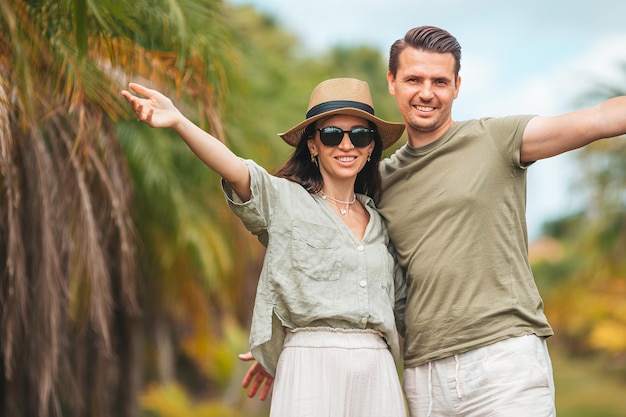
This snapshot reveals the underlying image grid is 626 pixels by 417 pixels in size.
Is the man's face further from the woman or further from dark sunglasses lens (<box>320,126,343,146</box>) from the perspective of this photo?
dark sunglasses lens (<box>320,126,343,146</box>)

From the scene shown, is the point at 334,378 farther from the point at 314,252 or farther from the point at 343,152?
the point at 343,152

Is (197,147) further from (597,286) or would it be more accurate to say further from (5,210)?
(597,286)

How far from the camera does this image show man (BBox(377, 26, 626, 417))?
3.42m

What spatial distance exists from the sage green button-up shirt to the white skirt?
0.07 meters

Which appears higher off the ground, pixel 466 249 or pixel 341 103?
pixel 341 103

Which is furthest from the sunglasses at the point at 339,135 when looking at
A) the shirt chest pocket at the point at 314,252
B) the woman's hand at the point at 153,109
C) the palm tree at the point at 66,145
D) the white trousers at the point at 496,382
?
the palm tree at the point at 66,145

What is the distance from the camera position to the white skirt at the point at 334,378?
336cm

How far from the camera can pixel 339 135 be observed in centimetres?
365

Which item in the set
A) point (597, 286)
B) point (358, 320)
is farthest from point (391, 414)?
point (597, 286)

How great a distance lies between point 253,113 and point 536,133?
6066mm

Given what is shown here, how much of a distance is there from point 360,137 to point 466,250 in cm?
65

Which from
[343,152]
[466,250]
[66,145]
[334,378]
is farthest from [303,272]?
[66,145]

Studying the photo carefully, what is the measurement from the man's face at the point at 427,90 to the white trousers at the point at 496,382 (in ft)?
3.15

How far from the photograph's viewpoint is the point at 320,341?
342 centimetres
